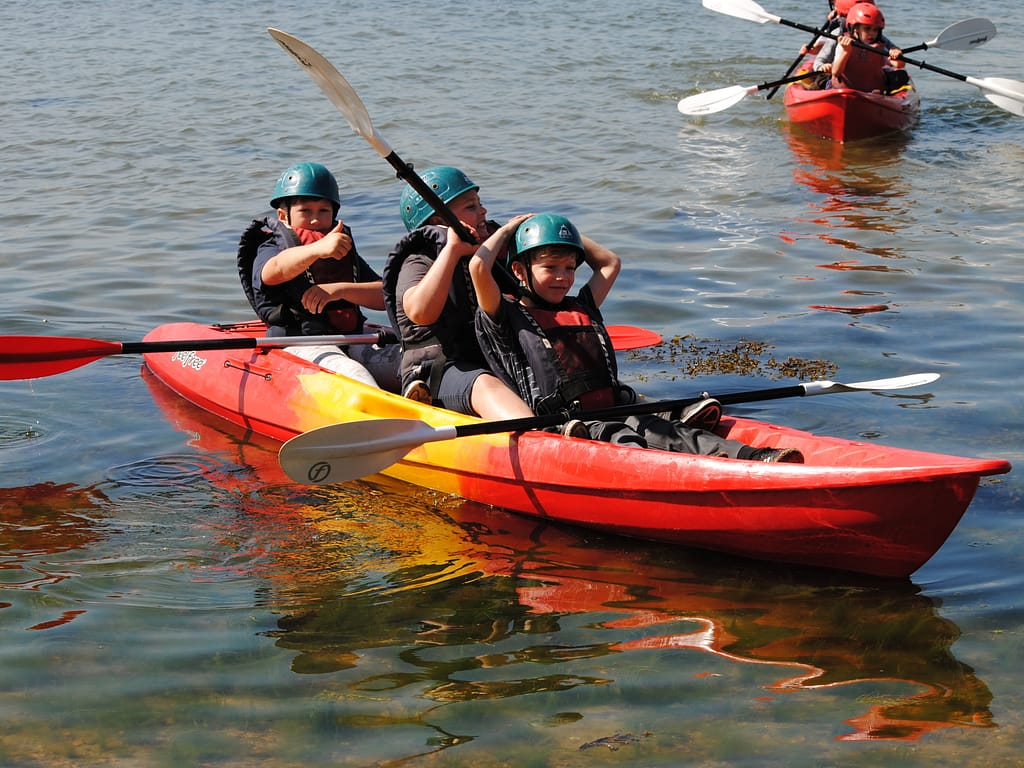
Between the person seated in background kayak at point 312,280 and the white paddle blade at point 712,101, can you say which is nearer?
the person seated in background kayak at point 312,280

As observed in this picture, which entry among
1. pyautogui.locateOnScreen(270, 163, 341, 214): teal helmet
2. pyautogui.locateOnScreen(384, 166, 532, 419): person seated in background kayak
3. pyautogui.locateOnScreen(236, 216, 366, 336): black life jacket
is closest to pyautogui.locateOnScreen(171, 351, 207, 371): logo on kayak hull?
pyautogui.locateOnScreen(236, 216, 366, 336): black life jacket

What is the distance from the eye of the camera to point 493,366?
5.34m

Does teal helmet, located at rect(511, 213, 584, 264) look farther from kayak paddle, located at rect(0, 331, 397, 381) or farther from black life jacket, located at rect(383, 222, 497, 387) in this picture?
kayak paddle, located at rect(0, 331, 397, 381)

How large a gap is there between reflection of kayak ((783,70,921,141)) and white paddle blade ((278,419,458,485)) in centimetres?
909

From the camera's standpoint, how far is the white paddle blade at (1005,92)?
12.4 meters

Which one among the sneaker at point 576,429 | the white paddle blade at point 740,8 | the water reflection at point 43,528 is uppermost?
the white paddle blade at point 740,8

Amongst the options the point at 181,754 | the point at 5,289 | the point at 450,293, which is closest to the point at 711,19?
the point at 5,289

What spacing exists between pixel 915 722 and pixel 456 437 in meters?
2.08

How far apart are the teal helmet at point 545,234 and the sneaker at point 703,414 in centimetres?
77

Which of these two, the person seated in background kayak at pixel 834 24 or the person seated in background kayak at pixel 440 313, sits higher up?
the person seated in background kayak at pixel 834 24

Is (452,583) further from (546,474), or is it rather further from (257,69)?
(257,69)

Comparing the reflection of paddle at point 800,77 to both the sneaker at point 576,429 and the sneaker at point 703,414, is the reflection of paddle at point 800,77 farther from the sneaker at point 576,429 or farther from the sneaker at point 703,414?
the sneaker at point 576,429

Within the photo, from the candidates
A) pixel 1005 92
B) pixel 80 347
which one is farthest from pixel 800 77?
pixel 80 347

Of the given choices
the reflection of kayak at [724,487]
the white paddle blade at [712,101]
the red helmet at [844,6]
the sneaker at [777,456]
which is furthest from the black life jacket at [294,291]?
the red helmet at [844,6]
